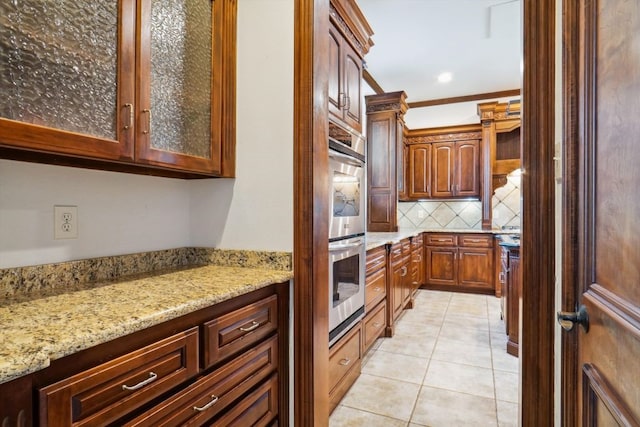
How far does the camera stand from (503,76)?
376 cm

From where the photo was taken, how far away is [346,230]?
77.1 inches

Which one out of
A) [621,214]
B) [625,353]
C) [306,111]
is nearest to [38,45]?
[306,111]

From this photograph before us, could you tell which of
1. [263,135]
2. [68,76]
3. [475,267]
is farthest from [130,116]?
[475,267]

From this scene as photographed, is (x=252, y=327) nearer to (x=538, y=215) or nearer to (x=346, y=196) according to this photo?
(x=346, y=196)

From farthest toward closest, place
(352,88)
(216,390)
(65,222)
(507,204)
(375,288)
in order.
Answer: (507,204) → (375,288) → (352,88) → (65,222) → (216,390)

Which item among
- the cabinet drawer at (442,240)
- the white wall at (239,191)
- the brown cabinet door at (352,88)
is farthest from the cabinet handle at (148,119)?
the cabinet drawer at (442,240)

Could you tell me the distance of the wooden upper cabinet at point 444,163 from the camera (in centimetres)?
515

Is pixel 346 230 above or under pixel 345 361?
above

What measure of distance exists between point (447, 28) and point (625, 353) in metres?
2.83

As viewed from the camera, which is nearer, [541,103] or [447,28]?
[541,103]

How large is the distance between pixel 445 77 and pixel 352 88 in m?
2.11

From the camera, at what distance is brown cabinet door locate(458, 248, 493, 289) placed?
4.70m

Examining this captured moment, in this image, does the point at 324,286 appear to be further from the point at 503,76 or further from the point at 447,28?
the point at 503,76

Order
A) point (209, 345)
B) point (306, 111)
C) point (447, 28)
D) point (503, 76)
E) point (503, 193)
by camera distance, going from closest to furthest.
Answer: point (209, 345) → point (306, 111) → point (447, 28) → point (503, 76) → point (503, 193)
